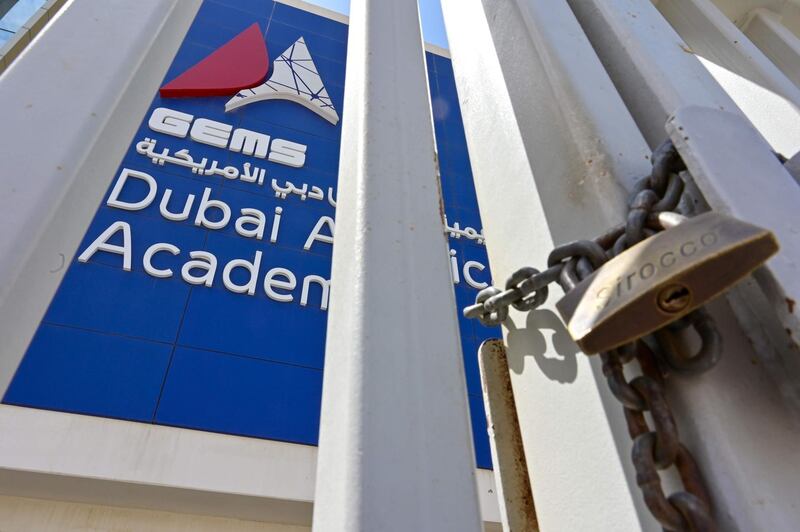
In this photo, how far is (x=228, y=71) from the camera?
17.5 feet

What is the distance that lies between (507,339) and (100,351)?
11.2 ft

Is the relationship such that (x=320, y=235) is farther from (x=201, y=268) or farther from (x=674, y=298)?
(x=674, y=298)

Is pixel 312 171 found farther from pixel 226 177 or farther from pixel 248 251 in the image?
pixel 248 251

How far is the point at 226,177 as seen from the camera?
4.55 meters

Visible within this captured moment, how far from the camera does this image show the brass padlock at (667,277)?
289 mm

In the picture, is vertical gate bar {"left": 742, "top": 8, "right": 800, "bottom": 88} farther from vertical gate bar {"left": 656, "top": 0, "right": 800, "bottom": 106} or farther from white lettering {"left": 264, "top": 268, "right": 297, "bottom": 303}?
white lettering {"left": 264, "top": 268, "right": 297, "bottom": 303}

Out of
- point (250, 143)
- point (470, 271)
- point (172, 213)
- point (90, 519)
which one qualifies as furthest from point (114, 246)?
point (470, 271)

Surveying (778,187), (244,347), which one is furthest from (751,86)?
(244,347)

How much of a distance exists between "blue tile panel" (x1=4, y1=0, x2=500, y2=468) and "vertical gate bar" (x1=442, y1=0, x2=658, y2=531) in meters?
3.07

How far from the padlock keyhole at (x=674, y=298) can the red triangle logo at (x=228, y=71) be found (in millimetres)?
5419

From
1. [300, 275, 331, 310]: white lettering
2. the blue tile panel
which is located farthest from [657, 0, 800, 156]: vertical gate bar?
[300, 275, 331, 310]: white lettering

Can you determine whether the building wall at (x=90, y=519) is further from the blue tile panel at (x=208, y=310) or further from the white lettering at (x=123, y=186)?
the white lettering at (x=123, y=186)

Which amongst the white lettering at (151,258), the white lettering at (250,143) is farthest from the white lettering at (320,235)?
the white lettering at (151,258)

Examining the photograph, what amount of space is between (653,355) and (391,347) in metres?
0.20
